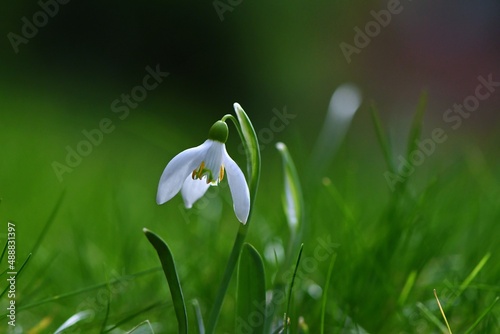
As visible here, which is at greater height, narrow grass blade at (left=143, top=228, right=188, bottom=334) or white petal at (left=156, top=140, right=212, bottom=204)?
white petal at (left=156, top=140, right=212, bottom=204)

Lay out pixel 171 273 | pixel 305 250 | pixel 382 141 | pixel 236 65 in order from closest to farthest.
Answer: pixel 171 273 → pixel 382 141 → pixel 305 250 → pixel 236 65

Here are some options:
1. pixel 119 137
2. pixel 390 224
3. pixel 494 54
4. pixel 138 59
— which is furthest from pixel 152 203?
pixel 494 54

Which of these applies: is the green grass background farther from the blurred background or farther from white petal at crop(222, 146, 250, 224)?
the blurred background

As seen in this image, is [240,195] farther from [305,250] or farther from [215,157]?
[305,250]

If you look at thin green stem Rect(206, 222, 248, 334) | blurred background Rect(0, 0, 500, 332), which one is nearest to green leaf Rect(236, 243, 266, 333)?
thin green stem Rect(206, 222, 248, 334)

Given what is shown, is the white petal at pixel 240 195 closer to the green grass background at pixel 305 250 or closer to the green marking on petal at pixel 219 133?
the green marking on petal at pixel 219 133

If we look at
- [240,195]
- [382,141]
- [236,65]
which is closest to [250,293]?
[240,195]
